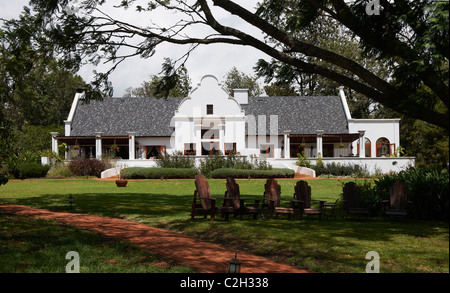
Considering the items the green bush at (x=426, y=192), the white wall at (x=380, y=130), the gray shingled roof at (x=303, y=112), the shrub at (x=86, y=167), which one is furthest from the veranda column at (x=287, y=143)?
the green bush at (x=426, y=192)

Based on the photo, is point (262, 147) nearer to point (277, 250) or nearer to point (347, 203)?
point (347, 203)

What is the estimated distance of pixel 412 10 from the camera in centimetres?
725

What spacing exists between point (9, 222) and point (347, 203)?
8.84 metres

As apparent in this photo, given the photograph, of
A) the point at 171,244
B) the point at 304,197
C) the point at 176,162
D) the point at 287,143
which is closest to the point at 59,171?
the point at 176,162

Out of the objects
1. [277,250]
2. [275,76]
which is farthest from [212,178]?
[277,250]

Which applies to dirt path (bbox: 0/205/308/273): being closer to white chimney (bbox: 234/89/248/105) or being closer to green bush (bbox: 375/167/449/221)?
green bush (bbox: 375/167/449/221)

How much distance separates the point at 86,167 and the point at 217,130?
13.7 m

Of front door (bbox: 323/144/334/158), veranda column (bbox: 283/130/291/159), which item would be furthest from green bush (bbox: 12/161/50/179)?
front door (bbox: 323/144/334/158)

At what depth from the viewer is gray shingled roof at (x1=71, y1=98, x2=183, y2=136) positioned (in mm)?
40250

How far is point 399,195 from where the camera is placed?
10.7 metres

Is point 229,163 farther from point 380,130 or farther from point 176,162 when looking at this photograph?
point 380,130

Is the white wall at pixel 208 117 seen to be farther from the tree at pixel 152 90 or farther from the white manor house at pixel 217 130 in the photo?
the tree at pixel 152 90

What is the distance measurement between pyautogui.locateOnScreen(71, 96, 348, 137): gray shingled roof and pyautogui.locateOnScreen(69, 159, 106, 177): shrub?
10075 millimetres

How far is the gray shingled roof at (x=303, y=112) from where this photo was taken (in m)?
41.0
